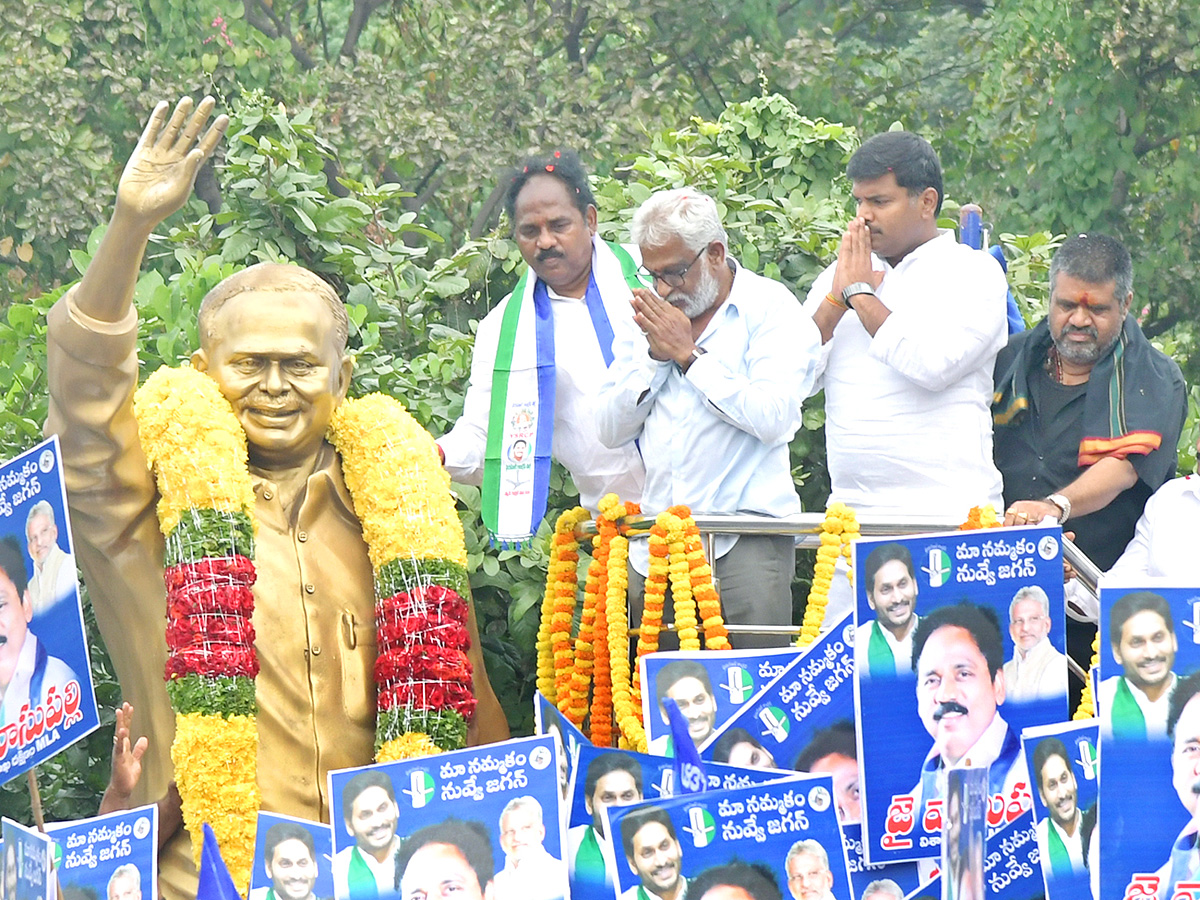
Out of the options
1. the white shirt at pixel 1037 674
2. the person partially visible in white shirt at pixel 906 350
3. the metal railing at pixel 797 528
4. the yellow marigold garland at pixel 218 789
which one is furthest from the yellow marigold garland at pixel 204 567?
the white shirt at pixel 1037 674

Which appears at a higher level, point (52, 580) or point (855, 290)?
point (855, 290)

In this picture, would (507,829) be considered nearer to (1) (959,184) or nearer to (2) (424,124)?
(2) (424,124)

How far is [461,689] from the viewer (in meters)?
5.04

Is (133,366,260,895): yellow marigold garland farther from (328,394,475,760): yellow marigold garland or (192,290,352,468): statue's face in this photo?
(328,394,475,760): yellow marigold garland

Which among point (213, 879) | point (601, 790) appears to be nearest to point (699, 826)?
point (601, 790)

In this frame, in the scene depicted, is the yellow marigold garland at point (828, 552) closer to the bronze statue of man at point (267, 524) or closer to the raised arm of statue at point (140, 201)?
the bronze statue of man at point (267, 524)

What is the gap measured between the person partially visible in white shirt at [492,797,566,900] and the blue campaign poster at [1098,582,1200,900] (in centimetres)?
106

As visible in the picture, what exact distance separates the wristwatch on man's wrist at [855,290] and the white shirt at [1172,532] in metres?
0.97

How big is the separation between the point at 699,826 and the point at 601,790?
1.49 feet

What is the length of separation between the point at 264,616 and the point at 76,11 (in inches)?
391

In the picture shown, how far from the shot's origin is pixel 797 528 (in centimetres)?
502


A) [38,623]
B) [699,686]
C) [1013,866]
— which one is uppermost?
[38,623]

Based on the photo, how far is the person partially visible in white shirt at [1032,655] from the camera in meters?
4.31

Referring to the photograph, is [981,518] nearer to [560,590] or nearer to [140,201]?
[560,590]
